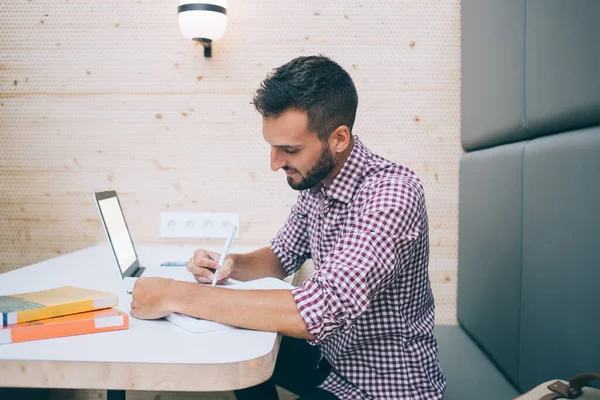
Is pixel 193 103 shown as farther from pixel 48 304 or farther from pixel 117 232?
pixel 48 304

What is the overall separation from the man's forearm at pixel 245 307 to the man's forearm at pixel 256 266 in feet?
1.36

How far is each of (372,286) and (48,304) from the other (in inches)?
23.3

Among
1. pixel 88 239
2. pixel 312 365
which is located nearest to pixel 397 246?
pixel 312 365

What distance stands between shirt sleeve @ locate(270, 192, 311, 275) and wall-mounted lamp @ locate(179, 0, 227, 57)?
715 mm

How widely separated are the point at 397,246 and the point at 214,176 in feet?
3.62

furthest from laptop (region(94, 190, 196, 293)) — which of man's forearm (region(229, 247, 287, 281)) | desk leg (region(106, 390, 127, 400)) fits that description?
desk leg (region(106, 390, 127, 400))

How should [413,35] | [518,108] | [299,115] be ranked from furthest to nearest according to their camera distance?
[413,35], [518,108], [299,115]

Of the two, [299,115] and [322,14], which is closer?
[299,115]

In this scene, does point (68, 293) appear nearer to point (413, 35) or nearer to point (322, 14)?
point (322, 14)

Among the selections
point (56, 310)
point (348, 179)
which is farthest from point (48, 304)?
point (348, 179)

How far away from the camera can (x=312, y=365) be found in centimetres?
136

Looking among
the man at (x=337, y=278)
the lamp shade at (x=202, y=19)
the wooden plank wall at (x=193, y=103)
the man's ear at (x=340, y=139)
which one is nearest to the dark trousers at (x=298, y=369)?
the man at (x=337, y=278)

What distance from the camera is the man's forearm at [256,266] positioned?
1419 millimetres

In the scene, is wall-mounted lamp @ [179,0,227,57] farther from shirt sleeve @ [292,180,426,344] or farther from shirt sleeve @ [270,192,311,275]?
shirt sleeve @ [292,180,426,344]
